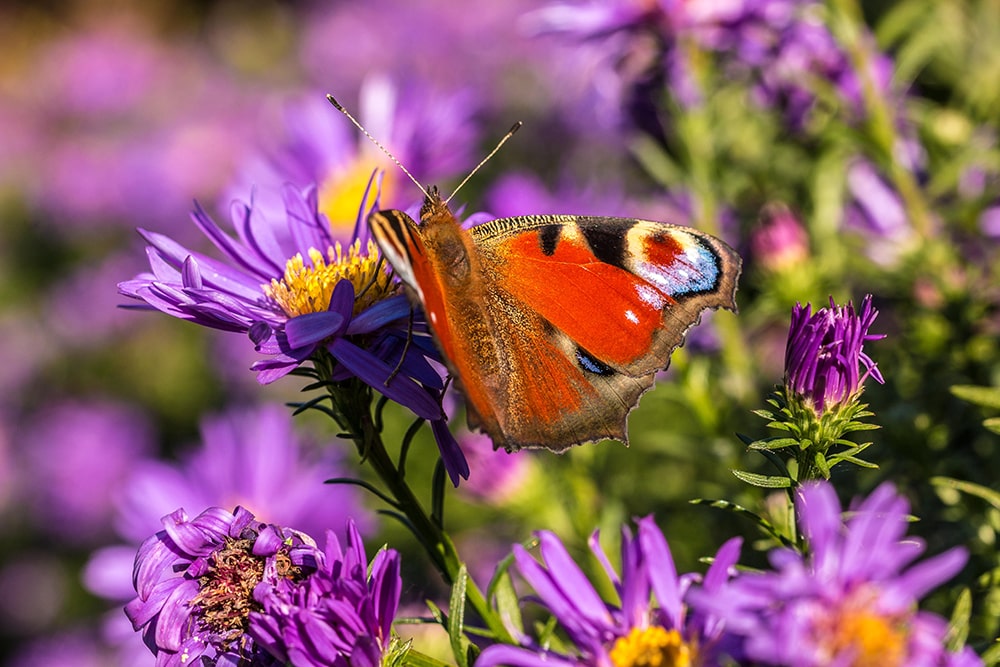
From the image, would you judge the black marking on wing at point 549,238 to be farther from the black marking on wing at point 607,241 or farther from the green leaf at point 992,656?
the green leaf at point 992,656

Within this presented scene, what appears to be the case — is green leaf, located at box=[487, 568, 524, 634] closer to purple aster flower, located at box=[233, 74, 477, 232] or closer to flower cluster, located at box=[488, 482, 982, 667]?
flower cluster, located at box=[488, 482, 982, 667]

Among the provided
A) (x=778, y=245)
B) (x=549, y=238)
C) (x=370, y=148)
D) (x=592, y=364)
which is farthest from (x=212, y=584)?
(x=370, y=148)

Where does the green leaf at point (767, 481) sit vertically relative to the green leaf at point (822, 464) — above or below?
above

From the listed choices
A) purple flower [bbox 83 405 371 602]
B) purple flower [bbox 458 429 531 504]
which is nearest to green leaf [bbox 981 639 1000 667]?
purple flower [bbox 458 429 531 504]

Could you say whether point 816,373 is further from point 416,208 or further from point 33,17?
point 33,17

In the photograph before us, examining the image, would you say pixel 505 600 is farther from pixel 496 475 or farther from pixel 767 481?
pixel 496 475

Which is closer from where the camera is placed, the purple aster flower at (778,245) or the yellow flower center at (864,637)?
the yellow flower center at (864,637)

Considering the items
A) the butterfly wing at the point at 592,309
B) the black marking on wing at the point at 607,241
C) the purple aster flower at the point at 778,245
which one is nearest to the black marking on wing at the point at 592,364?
the butterfly wing at the point at 592,309

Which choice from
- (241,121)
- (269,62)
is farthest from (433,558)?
(269,62)
